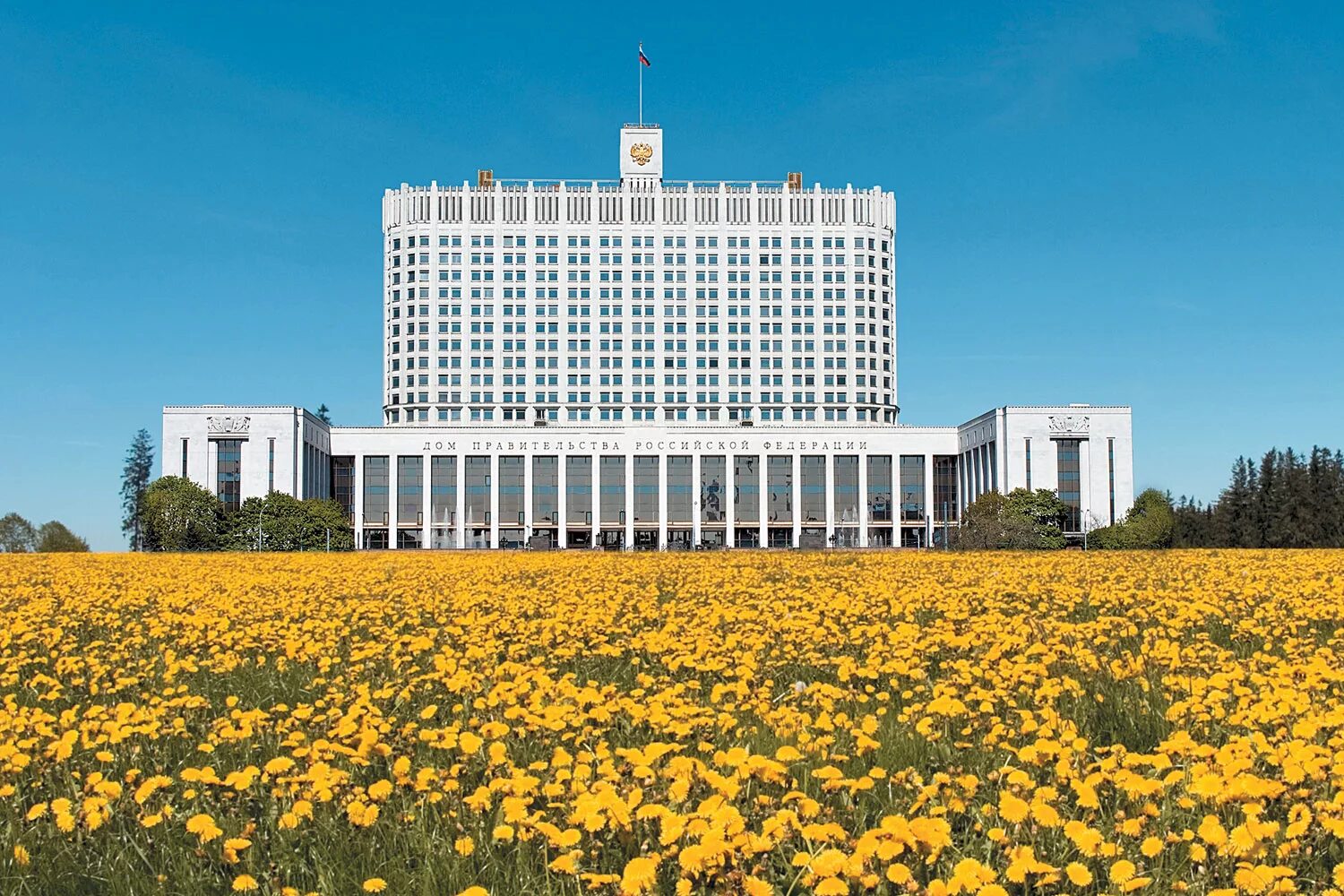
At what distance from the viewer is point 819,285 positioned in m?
131

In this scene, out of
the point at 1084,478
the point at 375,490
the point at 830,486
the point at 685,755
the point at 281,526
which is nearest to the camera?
the point at 685,755

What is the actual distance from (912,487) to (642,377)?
109ft

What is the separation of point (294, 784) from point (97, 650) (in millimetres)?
7163

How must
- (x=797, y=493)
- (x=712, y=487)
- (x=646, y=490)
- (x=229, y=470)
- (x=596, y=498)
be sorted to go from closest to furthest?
(x=229, y=470), (x=596, y=498), (x=646, y=490), (x=797, y=493), (x=712, y=487)

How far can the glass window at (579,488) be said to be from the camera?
4633 inches

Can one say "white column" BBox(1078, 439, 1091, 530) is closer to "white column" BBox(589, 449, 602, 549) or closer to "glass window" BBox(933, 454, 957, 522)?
"glass window" BBox(933, 454, 957, 522)

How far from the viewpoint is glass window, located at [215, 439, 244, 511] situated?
101 metres

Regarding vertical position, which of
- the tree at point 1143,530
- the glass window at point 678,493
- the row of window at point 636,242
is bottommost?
the tree at point 1143,530

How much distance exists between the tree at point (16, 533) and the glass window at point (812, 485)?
71746mm

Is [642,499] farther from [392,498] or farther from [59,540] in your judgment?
[59,540]

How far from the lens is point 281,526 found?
270 feet

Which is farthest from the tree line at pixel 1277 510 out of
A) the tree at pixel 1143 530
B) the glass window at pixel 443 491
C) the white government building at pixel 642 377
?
the glass window at pixel 443 491

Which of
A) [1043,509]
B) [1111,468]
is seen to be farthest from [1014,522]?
[1111,468]

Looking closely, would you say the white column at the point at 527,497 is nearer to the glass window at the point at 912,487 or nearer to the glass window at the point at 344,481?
the glass window at the point at 344,481
